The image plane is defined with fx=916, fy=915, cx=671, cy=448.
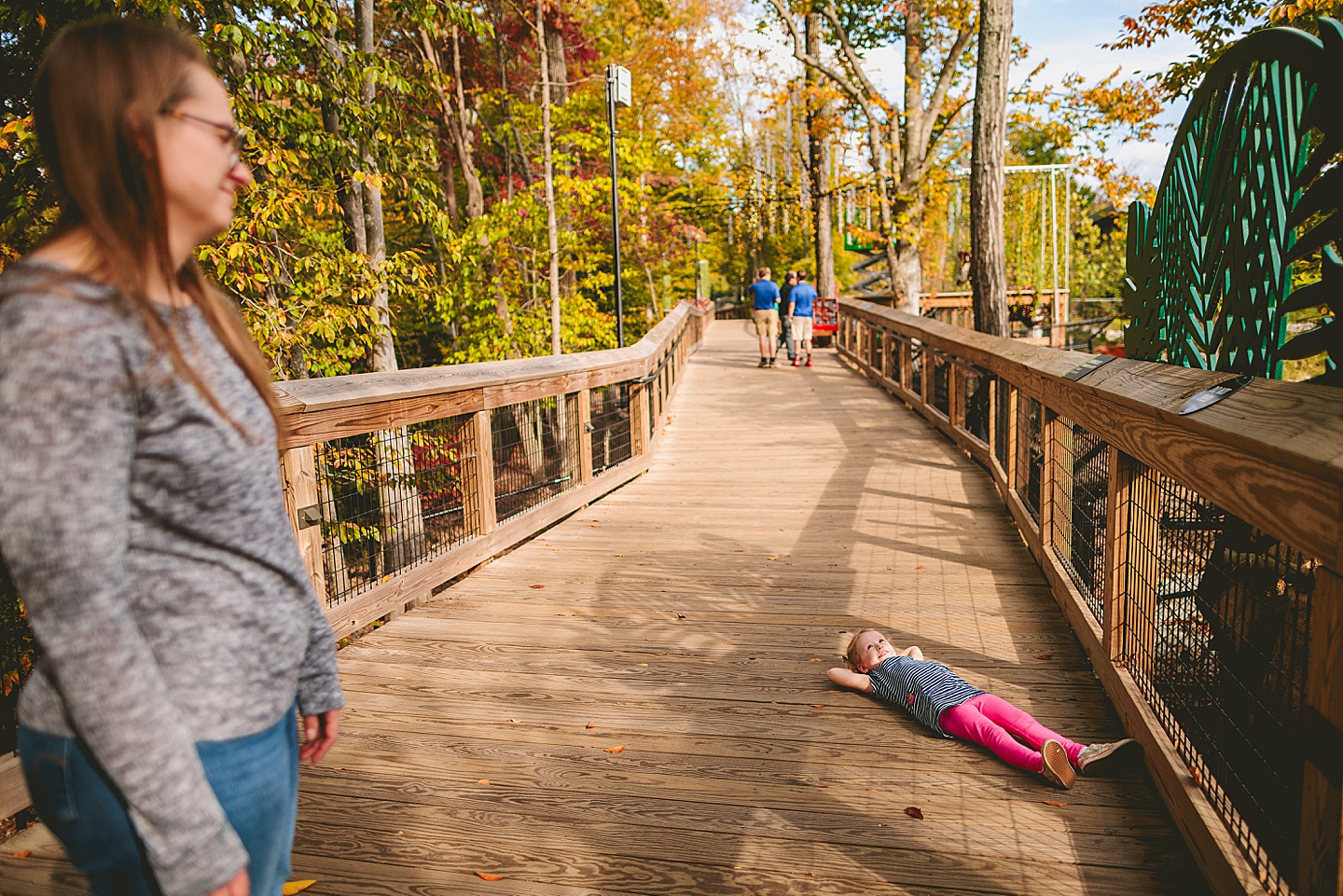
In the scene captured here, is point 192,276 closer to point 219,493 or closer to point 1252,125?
point 219,493

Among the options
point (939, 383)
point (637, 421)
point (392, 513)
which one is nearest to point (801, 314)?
point (939, 383)

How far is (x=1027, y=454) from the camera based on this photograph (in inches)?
248

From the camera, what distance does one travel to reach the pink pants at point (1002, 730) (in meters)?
2.99

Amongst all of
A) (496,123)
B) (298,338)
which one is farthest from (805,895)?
(496,123)

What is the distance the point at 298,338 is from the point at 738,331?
867 inches

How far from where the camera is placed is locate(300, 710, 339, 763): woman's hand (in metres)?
1.45

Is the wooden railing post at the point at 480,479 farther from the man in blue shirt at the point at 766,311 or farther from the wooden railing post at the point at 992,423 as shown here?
the man in blue shirt at the point at 766,311

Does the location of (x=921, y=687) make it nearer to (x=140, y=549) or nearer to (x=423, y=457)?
(x=140, y=549)

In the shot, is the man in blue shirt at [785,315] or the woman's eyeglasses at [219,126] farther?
the man in blue shirt at [785,315]

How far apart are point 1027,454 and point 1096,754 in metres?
3.68

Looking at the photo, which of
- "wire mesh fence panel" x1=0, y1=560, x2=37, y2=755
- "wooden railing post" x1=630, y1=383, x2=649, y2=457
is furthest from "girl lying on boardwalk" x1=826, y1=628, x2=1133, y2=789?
"wooden railing post" x1=630, y1=383, x2=649, y2=457

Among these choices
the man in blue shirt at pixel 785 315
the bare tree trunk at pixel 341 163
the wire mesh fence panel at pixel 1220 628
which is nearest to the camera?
the wire mesh fence panel at pixel 1220 628

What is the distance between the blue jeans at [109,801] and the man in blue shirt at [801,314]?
16.0 m

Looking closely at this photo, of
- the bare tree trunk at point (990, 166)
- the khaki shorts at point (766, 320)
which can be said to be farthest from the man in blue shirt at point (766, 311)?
the bare tree trunk at point (990, 166)
